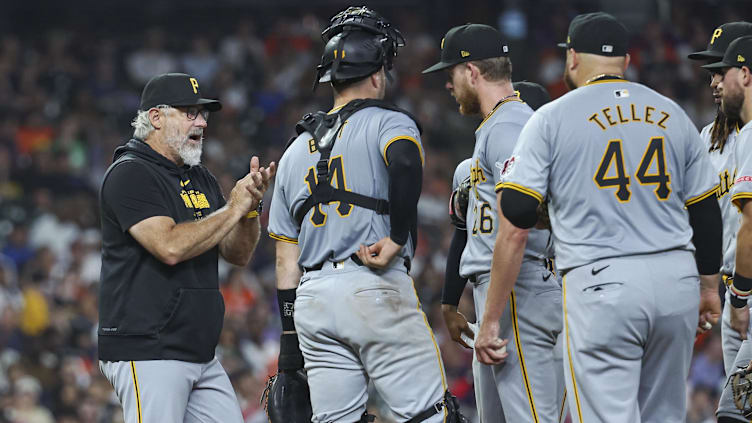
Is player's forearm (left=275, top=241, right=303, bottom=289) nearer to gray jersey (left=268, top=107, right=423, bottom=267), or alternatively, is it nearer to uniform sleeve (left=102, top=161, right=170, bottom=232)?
gray jersey (left=268, top=107, right=423, bottom=267)

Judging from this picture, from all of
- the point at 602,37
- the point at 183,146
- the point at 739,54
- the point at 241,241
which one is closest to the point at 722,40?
the point at 739,54

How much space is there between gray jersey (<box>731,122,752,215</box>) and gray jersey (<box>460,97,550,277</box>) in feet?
3.07

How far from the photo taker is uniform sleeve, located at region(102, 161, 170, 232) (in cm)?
501

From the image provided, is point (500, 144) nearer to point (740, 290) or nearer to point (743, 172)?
point (743, 172)

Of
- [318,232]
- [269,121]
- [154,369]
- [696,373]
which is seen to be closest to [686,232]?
[318,232]

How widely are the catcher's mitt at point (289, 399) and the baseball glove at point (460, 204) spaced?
1.20m

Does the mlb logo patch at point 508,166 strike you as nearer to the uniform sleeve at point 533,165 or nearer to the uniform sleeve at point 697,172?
the uniform sleeve at point 533,165

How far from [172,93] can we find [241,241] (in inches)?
34.1

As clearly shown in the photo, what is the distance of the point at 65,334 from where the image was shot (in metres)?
11.5

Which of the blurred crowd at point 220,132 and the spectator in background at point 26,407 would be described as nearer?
the spectator in background at point 26,407

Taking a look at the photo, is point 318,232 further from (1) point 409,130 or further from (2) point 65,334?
(2) point 65,334

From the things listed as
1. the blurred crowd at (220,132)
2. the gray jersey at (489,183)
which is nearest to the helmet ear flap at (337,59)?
the gray jersey at (489,183)

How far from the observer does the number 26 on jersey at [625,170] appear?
4.33m

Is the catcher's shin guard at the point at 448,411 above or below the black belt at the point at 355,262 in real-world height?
below
